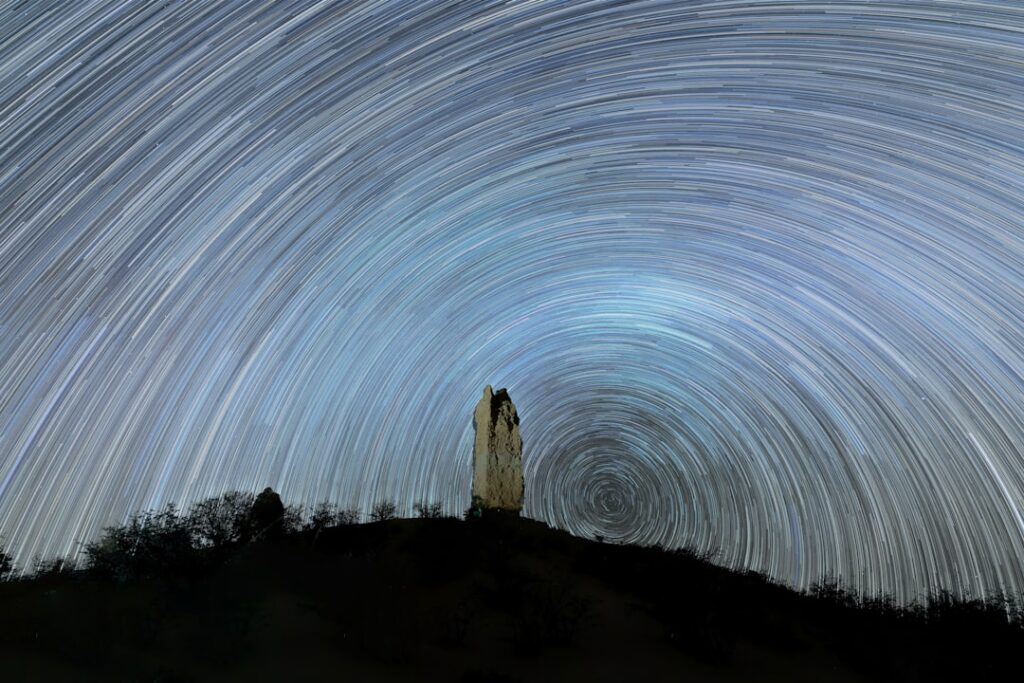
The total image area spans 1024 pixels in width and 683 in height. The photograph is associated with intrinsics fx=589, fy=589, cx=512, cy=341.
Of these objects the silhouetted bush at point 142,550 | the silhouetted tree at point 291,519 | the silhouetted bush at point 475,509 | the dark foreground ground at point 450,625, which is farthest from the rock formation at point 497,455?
the silhouetted bush at point 142,550

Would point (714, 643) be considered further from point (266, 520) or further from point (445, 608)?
point (266, 520)

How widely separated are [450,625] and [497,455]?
11612 millimetres

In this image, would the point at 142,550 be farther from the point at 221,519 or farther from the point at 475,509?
the point at 475,509

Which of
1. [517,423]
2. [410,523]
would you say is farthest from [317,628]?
[517,423]

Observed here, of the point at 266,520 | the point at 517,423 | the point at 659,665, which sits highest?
the point at 517,423

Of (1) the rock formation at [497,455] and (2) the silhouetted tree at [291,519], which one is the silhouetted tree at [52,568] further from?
(1) the rock formation at [497,455]

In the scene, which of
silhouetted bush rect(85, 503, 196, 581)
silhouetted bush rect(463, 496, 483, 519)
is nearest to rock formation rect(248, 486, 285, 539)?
silhouetted bush rect(85, 503, 196, 581)

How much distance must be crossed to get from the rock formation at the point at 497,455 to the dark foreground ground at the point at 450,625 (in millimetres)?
3782

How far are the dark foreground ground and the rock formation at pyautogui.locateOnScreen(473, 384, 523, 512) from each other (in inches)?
149

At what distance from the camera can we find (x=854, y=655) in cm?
1244

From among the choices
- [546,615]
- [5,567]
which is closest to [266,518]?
[5,567]

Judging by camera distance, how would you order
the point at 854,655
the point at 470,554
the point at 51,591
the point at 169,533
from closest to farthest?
the point at 51,591 < the point at 854,655 < the point at 169,533 < the point at 470,554

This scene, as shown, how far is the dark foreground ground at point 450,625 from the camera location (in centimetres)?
933

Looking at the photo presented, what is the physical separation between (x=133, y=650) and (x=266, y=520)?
8689mm
